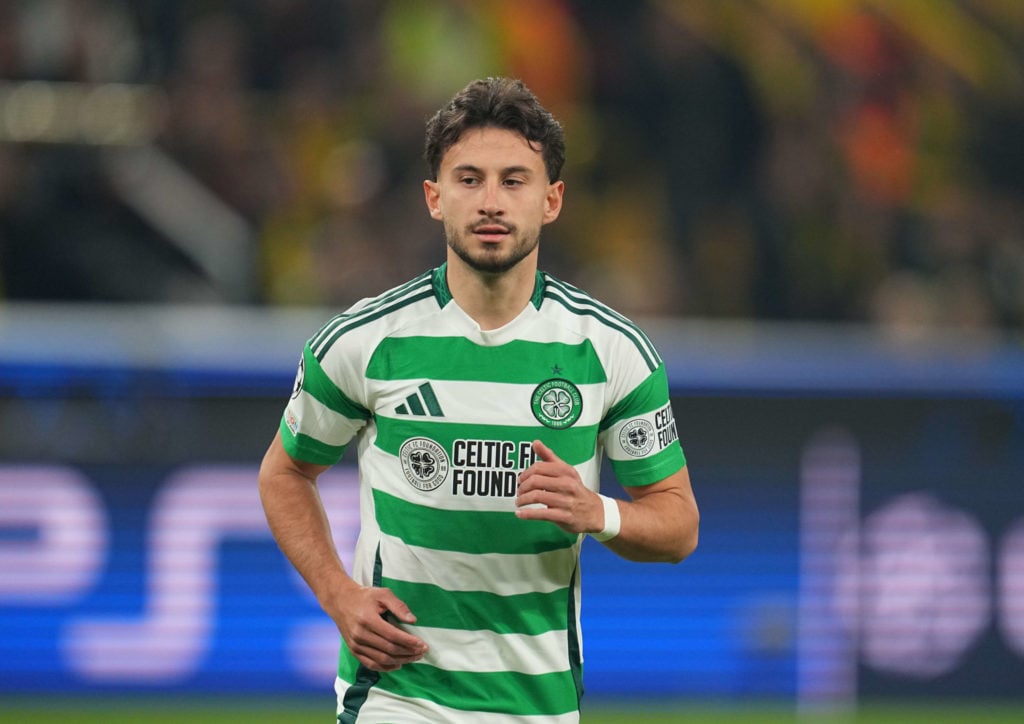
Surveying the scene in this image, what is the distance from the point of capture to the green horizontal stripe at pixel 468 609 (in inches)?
153

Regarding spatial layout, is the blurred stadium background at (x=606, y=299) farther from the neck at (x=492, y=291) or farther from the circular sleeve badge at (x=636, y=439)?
the circular sleeve badge at (x=636, y=439)

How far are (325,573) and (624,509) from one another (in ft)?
2.38

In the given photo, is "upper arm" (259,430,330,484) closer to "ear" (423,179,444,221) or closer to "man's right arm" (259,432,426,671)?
"man's right arm" (259,432,426,671)

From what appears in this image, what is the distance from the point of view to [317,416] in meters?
4.07

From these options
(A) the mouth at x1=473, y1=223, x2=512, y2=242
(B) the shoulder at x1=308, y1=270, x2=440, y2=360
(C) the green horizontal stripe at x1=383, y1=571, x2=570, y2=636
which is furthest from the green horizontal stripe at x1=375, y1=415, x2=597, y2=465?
(A) the mouth at x1=473, y1=223, x2=512, y2=242

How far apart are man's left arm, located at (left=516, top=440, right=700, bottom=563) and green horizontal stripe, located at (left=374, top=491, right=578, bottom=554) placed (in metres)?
0.18

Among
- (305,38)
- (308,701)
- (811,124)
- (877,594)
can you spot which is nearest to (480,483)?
(308,701)

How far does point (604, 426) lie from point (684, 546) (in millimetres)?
351

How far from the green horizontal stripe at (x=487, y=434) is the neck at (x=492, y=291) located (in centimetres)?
26

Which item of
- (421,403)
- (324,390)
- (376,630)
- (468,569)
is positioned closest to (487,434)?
(421,403)

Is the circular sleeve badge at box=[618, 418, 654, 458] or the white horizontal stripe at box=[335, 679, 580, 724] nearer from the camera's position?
the white horizontal stripe at box=[335, 679, 580, 724]

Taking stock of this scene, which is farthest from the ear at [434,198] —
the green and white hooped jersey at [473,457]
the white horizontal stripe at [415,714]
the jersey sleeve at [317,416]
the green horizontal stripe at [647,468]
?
the white horizontal stripe at [415,714]

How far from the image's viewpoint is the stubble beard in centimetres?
385

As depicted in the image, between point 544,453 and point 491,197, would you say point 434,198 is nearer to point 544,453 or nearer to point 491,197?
point 491,197
